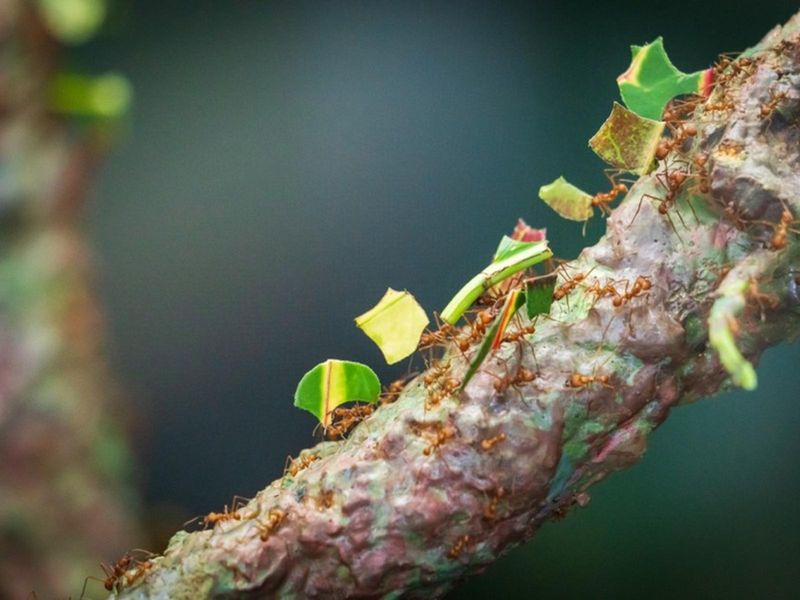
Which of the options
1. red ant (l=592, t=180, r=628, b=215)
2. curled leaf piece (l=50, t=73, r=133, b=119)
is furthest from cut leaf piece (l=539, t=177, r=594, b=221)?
curled leaf piece (l=50, t=73, r=133, b=119)

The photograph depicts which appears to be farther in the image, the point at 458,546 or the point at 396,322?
the point at 396,322

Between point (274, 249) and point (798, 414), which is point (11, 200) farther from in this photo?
point (798, 414)

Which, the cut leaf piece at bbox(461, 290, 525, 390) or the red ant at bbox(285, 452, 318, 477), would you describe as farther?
the red ant at bbox(285, 452, 318, 477)

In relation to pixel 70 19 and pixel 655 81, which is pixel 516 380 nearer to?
pixel 655 81

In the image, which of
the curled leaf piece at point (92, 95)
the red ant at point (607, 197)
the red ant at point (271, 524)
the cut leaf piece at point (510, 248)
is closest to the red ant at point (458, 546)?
the red ant at point (271, 524)

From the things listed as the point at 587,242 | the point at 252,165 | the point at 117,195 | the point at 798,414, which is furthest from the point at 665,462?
the point at 117,195

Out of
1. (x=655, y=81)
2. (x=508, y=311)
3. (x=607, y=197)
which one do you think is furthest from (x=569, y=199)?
(x=508, y=311)

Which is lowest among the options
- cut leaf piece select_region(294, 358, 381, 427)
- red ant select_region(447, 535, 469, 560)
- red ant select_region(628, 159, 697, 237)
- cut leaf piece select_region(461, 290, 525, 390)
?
red ant select_region(447, 535, 469, 560)

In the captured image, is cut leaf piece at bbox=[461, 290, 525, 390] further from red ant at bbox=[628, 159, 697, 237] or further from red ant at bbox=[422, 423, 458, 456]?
red ant at bbox=[628, 159, 697, 237]
